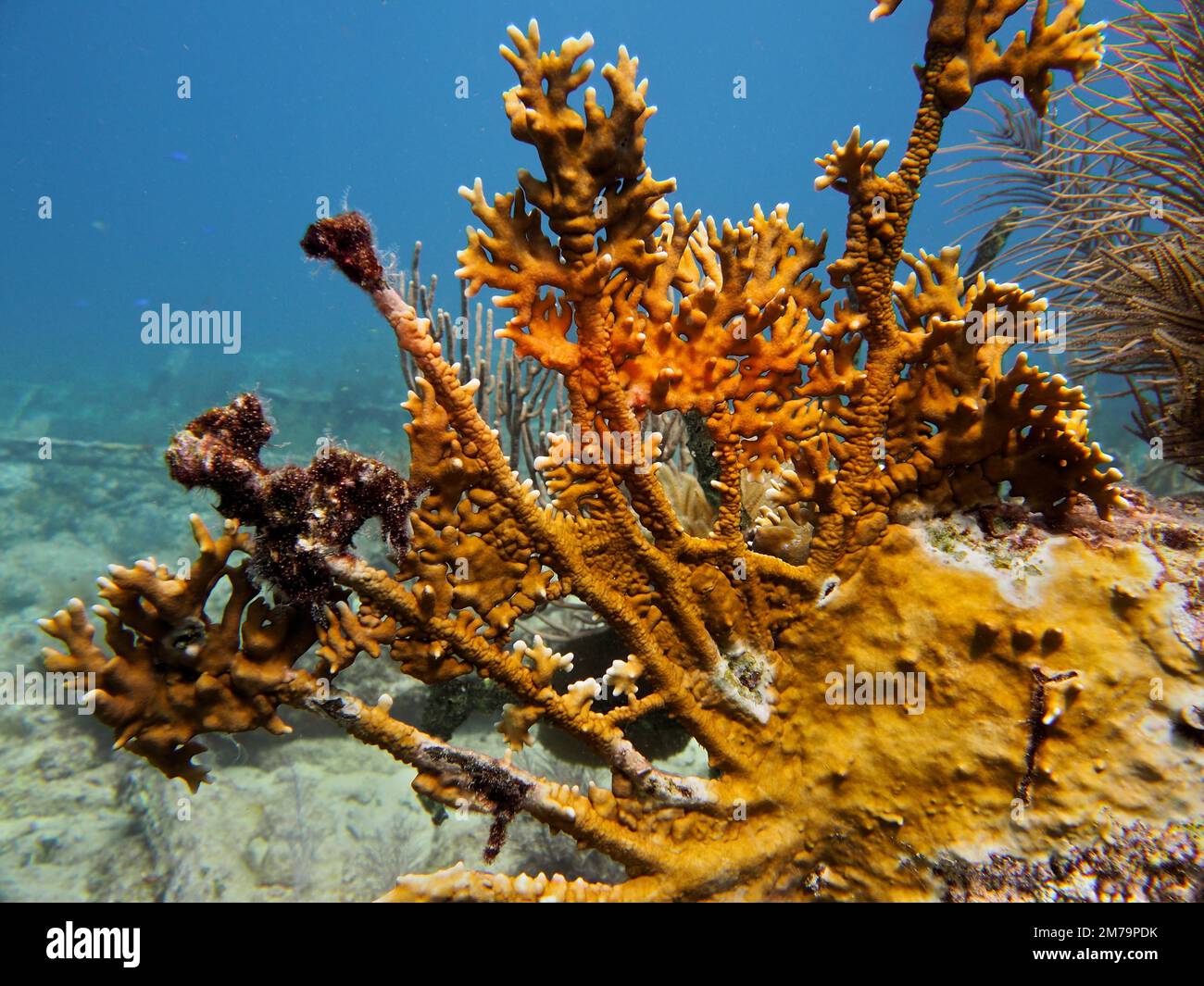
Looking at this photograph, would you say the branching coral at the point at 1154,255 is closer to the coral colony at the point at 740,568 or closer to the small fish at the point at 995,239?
the small fish at the point at 995,239

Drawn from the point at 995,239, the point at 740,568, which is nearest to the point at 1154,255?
the point at 740,568

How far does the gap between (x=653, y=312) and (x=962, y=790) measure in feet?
6.57

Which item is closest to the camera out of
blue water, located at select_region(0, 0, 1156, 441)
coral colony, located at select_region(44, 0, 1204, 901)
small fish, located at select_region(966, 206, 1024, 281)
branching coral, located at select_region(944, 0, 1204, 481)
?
coral colony, located at select_region(44, 0, 1204, 901)

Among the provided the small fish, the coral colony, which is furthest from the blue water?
the coral colony

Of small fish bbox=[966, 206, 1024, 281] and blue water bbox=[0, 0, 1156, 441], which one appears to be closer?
small fish bbox=[966, 206, 1024, 281]

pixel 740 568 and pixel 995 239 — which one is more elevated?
pixel 995 239

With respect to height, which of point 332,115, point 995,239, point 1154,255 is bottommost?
point 1154,255

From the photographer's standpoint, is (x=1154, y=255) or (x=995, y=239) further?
(x=995, y=239)

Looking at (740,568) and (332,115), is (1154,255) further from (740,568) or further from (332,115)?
(332,115)

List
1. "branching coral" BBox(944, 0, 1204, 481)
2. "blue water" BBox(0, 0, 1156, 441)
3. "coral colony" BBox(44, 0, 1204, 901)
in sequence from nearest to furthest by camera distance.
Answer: "coral colony" BBox(44, 0, 1204, 901), "branching coral" BBox(944, 0, 1204, 481), "blue water" BBox(0, 0, 1156, 441)

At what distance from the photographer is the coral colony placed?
1932 mm

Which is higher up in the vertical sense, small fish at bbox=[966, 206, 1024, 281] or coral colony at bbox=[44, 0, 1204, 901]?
small fish at bbox=[966, 206, 1024, 281]

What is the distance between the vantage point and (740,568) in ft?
7.84

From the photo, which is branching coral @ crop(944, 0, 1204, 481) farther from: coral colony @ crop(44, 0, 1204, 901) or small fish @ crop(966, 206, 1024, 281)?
coral colony @ crop(44, 0, 1204, 901)
